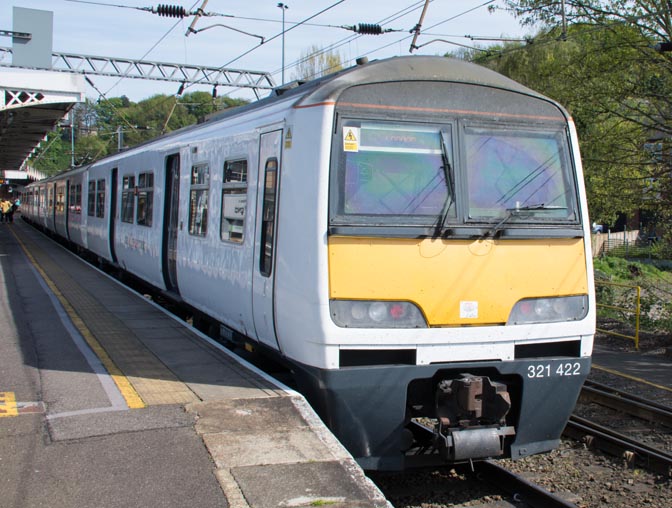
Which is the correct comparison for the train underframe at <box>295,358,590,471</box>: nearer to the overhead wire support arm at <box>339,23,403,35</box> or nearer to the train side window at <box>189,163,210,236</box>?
the train side window at <box>189,163,210,236</box>

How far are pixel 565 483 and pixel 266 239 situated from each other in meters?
3.22

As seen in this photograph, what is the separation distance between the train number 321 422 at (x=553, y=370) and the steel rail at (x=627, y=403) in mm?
2868

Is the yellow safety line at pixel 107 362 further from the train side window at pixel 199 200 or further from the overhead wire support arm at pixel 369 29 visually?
the overhead wire support arm at pixel 369 29

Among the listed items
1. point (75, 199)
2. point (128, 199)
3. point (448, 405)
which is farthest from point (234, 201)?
point (75, 199)

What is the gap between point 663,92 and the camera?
1277 cm

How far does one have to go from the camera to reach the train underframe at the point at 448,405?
5.20m

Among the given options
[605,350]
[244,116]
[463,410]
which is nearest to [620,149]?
[605,350]

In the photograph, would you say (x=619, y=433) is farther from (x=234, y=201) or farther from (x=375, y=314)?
(x=234, y=201)

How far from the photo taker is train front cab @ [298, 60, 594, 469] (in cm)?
520

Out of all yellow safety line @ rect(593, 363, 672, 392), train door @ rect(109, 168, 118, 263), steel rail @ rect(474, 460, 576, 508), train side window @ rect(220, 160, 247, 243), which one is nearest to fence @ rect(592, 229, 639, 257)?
yellow safety line @ rect(593, 363, 672, 392)

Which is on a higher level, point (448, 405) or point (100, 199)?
point (100, 199)

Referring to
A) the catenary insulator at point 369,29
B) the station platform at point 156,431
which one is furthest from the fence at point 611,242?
the station platform at point 156,431

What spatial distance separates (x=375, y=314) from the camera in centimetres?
520

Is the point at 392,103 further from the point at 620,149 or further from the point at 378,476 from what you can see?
the point at 620,149
